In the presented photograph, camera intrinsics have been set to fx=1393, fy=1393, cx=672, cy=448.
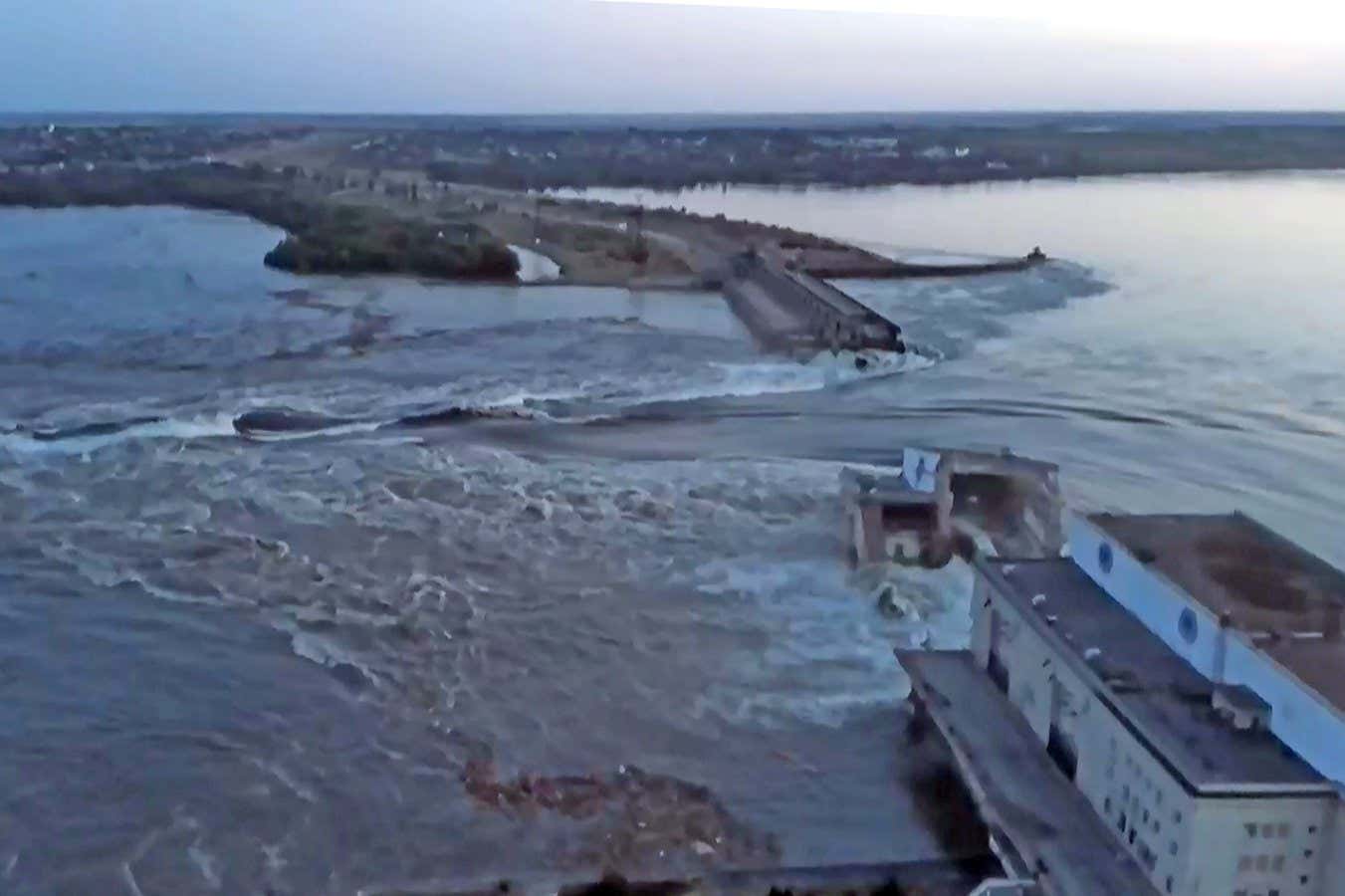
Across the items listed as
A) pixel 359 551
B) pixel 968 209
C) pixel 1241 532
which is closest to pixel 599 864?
pixel 1241 532

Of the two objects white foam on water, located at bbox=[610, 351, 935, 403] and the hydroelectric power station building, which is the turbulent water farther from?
the hydroelectric power station building

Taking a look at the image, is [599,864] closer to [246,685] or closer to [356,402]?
[246,685]

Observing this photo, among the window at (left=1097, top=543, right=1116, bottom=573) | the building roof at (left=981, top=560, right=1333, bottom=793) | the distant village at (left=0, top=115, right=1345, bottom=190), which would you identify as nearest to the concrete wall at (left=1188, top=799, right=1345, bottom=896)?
the building roof at (left=981, top=560, right=1333, bottom=793)

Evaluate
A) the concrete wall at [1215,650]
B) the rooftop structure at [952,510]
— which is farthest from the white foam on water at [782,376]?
the concrete wall at [1215,650]

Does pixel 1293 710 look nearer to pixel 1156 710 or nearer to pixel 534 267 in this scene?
pixel 1156 710

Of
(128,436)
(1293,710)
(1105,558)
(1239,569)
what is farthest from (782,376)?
(1293,710)

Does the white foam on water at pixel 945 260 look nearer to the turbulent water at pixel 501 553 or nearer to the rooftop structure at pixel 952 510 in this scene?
the turbulent water at pixel 501 553
